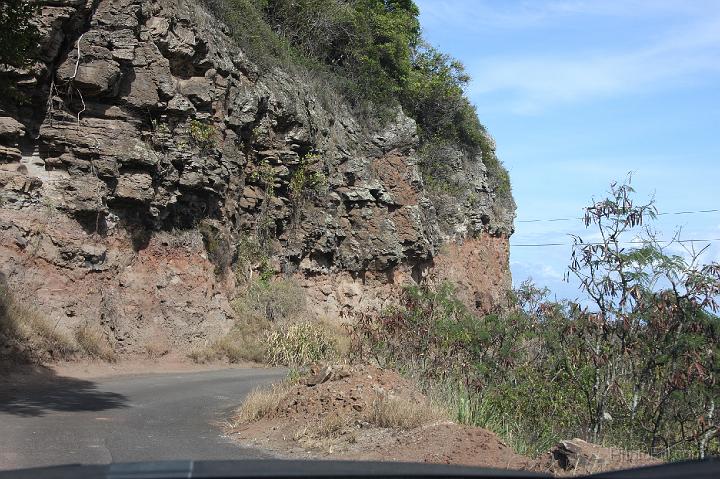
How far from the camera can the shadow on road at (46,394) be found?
1195 centimetres

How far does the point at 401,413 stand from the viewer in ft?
31.2

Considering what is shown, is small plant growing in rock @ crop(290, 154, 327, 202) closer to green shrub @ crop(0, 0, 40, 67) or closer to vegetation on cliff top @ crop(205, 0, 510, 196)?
vegetation on cliff top @ crop(205, 0, 510, 196)

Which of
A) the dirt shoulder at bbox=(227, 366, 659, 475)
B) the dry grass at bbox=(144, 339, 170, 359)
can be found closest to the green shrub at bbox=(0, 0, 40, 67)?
the dirt shoulder at bbox=(227, 366, 659, 475)

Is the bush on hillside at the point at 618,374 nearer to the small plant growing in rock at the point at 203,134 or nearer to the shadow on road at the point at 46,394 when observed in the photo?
the shadow on road at the point at 46,394

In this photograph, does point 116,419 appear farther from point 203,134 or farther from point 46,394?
point 203,134

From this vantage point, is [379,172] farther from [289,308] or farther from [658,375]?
[658,375]

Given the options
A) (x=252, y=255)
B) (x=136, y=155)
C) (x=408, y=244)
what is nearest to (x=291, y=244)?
(x=252, y=255)

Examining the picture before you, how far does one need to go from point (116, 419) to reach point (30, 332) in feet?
21.7

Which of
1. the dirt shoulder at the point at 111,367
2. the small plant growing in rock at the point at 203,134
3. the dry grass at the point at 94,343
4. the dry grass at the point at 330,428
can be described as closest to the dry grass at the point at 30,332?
the dirt shoulder at the point at 111,367

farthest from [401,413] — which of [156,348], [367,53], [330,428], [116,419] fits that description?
[367,53]

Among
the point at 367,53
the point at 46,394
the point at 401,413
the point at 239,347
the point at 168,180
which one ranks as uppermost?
the point at 367,53

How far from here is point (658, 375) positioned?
384 inches

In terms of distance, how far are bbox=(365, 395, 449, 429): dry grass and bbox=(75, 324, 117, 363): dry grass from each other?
34.7ft

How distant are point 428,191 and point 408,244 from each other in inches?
190
